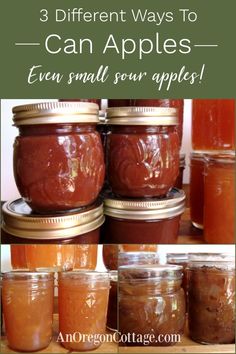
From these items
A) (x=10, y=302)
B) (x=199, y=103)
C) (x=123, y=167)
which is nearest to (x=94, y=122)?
(x=123, y=167)

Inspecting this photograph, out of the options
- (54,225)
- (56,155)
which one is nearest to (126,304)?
(54,225)

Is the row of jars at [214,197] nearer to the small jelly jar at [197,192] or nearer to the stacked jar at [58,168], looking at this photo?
the small jelly jar at [197,192]

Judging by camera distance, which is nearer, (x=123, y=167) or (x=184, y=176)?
(x=123, y=167)

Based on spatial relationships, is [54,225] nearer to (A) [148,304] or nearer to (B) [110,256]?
(B) [110,256]

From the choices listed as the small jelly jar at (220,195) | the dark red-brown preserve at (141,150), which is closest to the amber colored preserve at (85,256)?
the dark red-brown preserve at (141,150)

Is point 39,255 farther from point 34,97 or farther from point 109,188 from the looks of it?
point 34,97

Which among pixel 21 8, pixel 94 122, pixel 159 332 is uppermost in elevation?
pixel 21 8

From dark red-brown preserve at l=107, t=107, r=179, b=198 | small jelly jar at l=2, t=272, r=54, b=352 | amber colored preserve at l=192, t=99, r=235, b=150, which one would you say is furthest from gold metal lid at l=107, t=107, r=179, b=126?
small jelly jar at l=2, t=272, r=54, b=352
